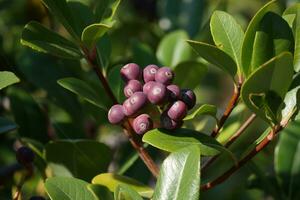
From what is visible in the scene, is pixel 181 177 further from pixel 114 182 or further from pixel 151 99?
pixel 114 182

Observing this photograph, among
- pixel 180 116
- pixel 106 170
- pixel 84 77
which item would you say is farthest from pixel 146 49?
pixel 180 116

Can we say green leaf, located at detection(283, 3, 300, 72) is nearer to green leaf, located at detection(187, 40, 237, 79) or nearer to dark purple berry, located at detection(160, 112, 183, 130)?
green leaf, located at detection(187, 40, 237, 79)

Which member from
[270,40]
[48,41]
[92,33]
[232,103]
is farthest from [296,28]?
[48,41]

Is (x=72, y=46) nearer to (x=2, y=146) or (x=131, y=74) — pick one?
(x=131, y=74)

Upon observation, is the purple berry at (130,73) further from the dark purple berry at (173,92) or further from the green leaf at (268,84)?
the green leaf at (268,84)

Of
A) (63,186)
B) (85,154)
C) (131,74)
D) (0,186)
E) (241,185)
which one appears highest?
(131,74)

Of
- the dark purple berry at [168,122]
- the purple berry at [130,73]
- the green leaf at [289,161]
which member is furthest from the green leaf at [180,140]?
the green leaf at [289,161]
